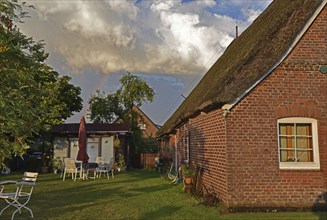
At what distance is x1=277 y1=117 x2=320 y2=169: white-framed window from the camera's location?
29.9ft

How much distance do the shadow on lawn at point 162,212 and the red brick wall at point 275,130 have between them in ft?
4.66

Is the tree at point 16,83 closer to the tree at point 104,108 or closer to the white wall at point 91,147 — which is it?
the white wall at point 91,147

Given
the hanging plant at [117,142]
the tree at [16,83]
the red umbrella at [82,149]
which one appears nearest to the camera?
the tree at [16,83]

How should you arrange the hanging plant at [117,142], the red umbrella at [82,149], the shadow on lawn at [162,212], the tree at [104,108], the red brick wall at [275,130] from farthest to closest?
the tree at [104,108], the hanging plant at [117,142], the red umbrella at [82,149], the red brick wall at [275,130], the shadow on lawn at [162,212]

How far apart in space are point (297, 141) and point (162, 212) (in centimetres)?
403

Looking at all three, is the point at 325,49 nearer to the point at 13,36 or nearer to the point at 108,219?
the point at 108,219

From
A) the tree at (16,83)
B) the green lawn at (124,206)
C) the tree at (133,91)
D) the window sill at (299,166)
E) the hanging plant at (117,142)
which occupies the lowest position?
the green lawn at (124,206)

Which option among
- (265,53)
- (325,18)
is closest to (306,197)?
(265,53)

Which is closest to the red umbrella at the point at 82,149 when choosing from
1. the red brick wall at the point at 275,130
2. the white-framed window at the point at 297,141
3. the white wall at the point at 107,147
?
the white wall at the point at 107,147

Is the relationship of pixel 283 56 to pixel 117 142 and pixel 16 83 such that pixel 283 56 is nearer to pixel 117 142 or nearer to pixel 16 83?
pixel 16 83

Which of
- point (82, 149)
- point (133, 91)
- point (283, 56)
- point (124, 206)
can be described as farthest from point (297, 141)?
point (133, 91)

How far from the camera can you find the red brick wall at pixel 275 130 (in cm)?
880

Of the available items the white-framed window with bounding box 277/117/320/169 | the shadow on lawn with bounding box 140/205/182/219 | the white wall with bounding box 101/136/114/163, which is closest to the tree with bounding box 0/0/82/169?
the shadow on lawn with bounding box 140/205/182/219

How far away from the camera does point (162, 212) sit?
28.3ft
